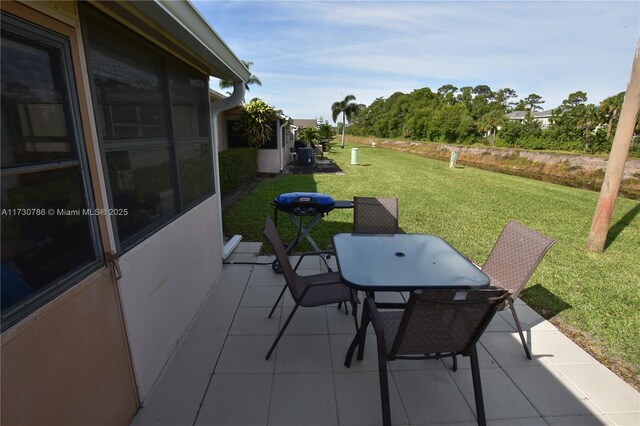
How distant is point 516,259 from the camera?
2.53 metres

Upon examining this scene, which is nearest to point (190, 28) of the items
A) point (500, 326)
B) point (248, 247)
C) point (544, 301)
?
point (248, 247)

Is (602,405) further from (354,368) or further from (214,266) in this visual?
(214,266)

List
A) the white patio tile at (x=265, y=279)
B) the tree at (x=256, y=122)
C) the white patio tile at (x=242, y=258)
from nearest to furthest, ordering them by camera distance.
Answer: the white patio tile at (x=265, y=279) < the white patio tile at (x=242, y=258) < the tree at (x=256, y=122)

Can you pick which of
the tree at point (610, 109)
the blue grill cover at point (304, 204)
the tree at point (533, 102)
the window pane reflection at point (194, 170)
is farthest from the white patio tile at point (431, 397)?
the tree at point (533, 102)

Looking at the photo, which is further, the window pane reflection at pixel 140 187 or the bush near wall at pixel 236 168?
the bush near wall at pixel 236 168

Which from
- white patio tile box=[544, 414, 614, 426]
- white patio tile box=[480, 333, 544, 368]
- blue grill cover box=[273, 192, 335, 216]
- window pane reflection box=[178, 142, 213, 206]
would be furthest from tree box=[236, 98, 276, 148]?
white patio tile box=[544, 414, 614, 426]

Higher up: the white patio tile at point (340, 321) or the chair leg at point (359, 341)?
the chair leg at point (359, 341)

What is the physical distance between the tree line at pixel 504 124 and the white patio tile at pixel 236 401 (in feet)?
79.0

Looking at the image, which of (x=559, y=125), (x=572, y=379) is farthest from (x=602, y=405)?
(x=559, y=125)

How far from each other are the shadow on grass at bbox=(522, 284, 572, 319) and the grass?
10 mm

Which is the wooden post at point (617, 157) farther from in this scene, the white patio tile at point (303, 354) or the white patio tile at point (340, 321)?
the white patio tile at point (303, 354)

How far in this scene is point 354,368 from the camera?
225cm

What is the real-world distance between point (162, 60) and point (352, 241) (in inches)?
85.0

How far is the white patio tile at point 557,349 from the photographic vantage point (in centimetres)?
238
